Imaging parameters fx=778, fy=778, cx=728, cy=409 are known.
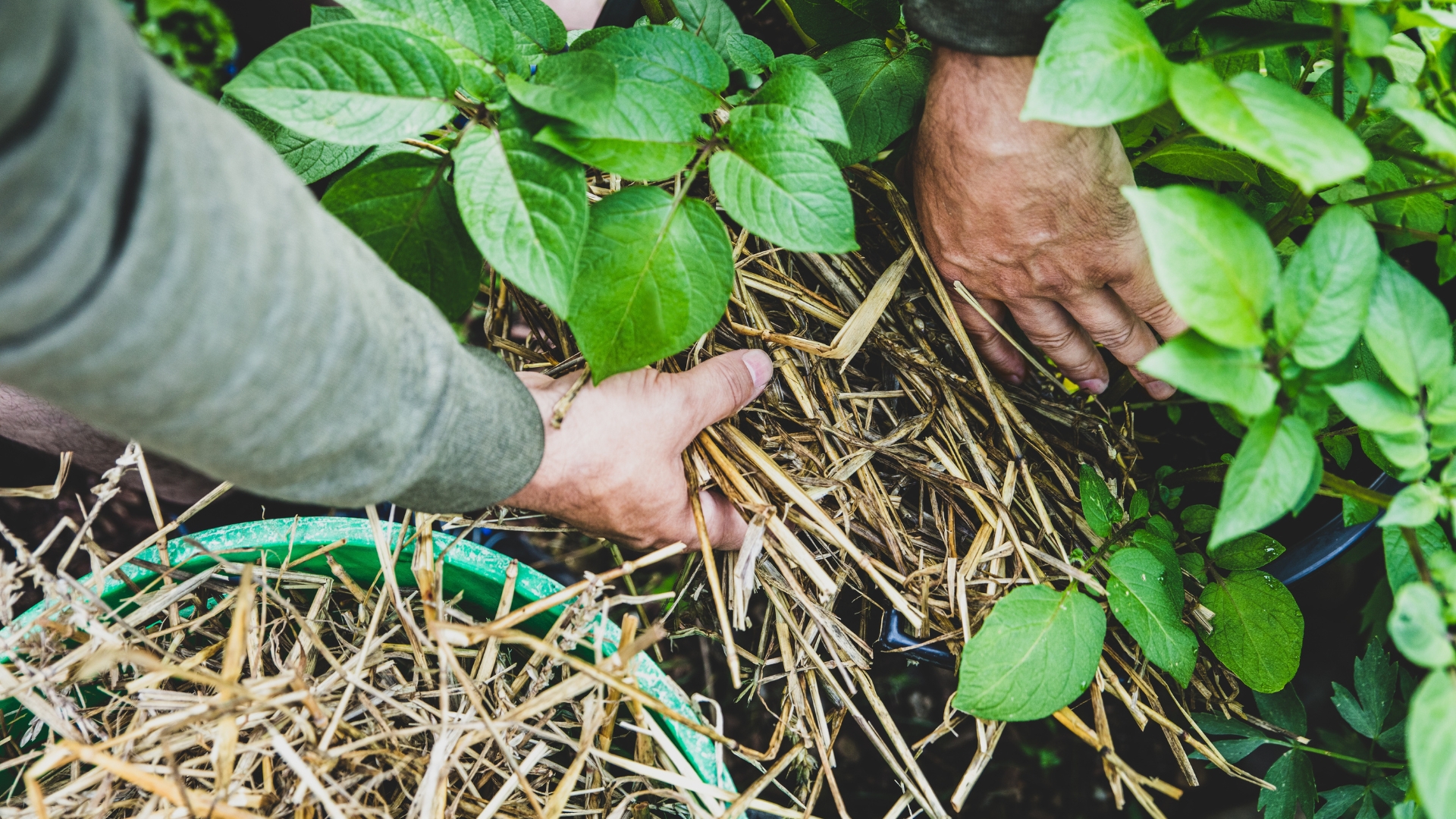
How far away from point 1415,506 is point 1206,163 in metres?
0.37

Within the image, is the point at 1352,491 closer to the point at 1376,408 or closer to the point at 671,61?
the point at 1376,408

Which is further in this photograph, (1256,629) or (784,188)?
(1256,629)

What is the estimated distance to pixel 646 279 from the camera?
2.00 ft

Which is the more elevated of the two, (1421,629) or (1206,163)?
(1206,163)

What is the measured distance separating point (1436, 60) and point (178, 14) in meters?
2.07

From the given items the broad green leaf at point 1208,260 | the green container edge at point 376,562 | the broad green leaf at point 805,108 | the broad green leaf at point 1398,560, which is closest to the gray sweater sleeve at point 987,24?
the broad green leaf at point 805,108

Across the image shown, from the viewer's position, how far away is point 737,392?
750 millimetres

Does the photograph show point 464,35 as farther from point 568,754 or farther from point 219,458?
point 568,754

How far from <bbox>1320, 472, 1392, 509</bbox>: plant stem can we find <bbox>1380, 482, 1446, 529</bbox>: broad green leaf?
83 millimetres

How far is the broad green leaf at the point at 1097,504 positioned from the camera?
0.76m

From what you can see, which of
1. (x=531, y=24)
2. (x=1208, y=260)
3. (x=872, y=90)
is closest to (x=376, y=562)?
(x=531, y=24)

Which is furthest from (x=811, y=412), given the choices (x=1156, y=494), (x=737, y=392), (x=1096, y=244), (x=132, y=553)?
(x=132, y=553)

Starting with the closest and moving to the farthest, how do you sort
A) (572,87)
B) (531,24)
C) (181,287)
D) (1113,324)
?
(181,287) < (572,87) < (531,24) < (1113,324)

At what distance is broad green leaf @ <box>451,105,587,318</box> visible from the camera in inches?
20.8
